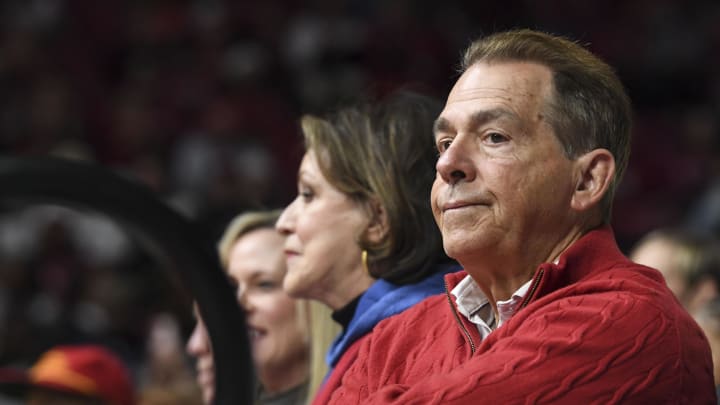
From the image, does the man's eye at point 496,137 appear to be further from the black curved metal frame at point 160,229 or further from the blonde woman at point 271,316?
the blonde woman at point 271,316

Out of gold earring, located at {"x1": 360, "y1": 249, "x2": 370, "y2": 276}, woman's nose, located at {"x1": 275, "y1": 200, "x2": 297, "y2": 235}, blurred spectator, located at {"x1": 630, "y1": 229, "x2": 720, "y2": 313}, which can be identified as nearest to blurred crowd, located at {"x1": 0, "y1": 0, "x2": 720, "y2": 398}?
blurred spectator, located at {"x1": 630, "y1": 229, "x2": 720, "y2": 313}

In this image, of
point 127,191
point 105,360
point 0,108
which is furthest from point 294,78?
point 127,191

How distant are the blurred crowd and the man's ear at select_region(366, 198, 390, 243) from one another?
11.9 feet

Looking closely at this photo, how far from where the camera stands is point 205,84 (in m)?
8.20

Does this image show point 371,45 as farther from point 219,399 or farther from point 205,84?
point 219,399

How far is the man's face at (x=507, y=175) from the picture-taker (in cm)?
197

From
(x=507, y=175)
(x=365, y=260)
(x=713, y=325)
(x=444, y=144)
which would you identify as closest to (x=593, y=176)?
(x=507, y=175)

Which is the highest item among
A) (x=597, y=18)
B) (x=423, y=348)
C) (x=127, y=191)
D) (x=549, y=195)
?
(x=597, y=18)

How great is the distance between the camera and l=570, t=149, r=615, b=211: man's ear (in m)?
1.97

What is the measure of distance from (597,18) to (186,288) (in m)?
7.96

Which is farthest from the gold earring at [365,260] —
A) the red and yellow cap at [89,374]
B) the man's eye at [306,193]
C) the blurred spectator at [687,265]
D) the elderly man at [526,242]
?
the blurred spectator at [687,265]

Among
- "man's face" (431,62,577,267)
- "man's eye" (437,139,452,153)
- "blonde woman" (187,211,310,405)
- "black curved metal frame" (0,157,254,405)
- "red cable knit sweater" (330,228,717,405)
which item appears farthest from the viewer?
"blonde woman" (187,211,310,405)

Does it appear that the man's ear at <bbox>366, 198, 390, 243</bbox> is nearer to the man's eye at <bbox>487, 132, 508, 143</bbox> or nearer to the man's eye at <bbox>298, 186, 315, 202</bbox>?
the man's eye at <bbox>298, 186, 315, 202</bbox>

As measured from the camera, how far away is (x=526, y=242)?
6.51 ft
